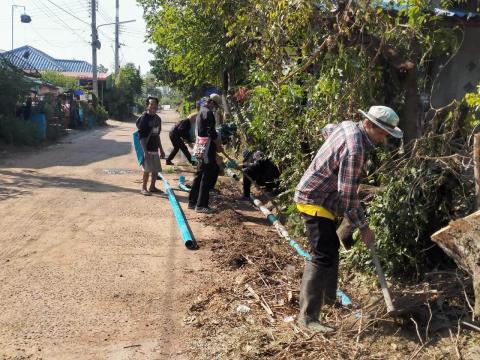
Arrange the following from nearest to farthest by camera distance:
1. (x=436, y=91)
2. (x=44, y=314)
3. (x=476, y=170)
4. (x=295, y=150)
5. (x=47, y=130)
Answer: (x=476, y=170)
(x=44, y=314)
(x=295, y=150)
(x=436, y=91)
(x=47, y=130)

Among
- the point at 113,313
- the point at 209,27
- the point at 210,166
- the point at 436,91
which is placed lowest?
the point at 113,313

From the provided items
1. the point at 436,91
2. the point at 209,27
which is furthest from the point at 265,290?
the point at 209,27

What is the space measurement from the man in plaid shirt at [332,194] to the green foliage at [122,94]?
4117 cm

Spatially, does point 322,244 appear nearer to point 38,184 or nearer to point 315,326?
point 315,326

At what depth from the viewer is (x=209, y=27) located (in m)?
13.1

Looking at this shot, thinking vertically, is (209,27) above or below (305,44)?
above

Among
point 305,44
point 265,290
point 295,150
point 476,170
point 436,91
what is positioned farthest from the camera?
point 436,91

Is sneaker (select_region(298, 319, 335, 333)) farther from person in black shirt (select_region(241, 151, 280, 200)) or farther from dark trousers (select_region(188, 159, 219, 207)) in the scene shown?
person in black shirt (select_region(241, 151, 280, 200))

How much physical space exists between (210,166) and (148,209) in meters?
1.28

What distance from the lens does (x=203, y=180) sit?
26.9 feet

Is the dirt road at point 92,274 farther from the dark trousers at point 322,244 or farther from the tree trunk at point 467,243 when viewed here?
the tree trunk at point 467,243

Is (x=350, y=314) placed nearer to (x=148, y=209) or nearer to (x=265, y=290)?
(x=265, y=290)

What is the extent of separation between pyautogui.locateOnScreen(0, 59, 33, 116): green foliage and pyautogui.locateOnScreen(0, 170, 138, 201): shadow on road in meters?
5.66

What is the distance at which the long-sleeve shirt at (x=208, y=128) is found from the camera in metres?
8.12
